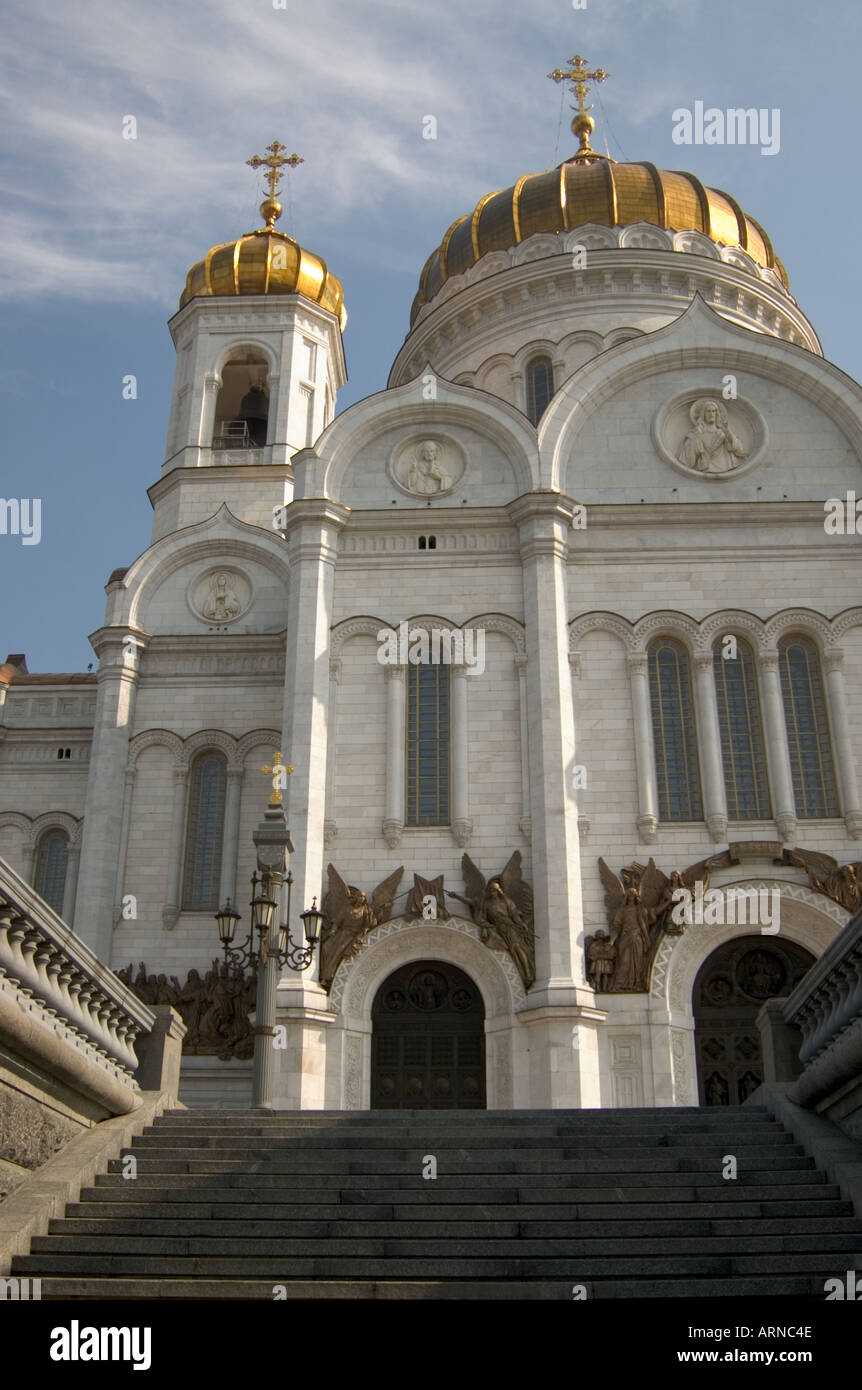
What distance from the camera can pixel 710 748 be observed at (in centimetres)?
2209

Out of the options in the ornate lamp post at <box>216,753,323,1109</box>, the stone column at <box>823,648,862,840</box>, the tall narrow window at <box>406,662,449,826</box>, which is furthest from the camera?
the tall narrow window at <box>406,662,449,826</box>

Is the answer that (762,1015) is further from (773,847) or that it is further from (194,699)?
(194,699)

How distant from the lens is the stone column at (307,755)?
1980 centimetres

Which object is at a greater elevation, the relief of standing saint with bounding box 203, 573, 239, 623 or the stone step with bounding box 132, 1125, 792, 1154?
the relief of standing saint with bounding box 203, 573, 239, 623

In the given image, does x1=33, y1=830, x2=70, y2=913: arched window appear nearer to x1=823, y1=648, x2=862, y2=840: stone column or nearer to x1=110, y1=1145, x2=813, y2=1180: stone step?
x1=823, y1=648, x2=862, y2=840: stone column

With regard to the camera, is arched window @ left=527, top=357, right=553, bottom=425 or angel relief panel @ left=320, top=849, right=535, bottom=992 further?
arched window @ left=527, top=357, right=553, bottom=425

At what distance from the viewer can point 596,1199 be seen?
11164 mm

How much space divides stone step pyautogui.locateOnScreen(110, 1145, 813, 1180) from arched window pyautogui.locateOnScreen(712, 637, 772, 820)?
10079mm

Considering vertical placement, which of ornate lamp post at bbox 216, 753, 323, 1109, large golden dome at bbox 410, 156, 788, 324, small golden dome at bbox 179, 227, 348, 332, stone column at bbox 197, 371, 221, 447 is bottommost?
ornate lamp post at bbox 216, 753, 323, 1109

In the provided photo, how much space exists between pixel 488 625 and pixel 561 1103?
27.1 feet

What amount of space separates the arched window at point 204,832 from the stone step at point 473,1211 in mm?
13313

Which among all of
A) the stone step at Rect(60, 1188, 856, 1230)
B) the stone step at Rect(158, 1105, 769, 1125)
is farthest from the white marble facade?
the stone step at Rect(60, 1188, 856, 1230)

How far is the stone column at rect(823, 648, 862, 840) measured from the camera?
69.8ft
